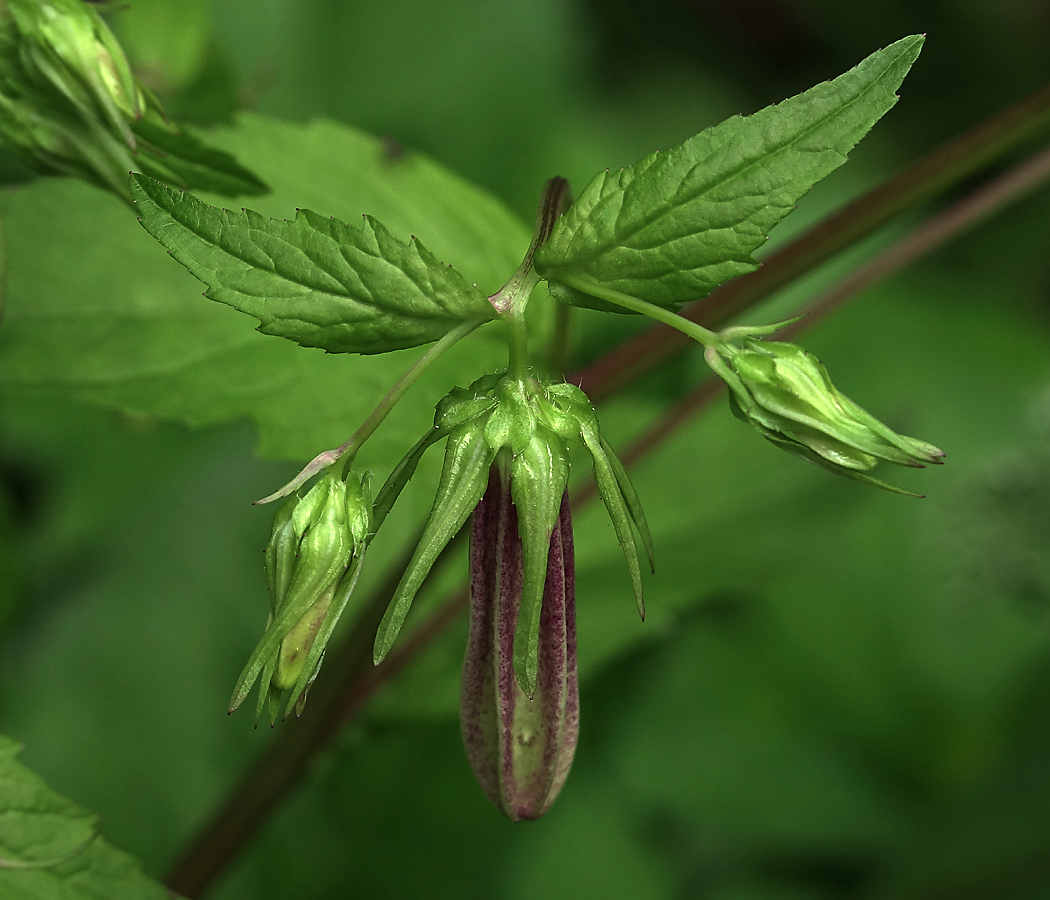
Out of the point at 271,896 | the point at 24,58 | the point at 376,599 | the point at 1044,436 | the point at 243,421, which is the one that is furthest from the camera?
the point at 243,421

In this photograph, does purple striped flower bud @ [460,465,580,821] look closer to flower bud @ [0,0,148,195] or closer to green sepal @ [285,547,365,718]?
green sepal @ [285,547,365,718]

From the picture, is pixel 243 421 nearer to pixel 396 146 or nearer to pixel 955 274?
pixel 396 146

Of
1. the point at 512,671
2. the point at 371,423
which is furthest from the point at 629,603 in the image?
the point at 371,423

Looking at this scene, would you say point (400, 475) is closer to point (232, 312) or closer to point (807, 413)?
point (807, 413)

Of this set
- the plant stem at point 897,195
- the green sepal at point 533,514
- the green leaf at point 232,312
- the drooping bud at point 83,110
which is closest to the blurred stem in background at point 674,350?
the plant stem at point 897,195

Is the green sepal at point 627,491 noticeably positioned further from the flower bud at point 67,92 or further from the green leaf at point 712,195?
the flower bud at point 67,92

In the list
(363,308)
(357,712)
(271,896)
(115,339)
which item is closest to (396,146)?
(115,339)
